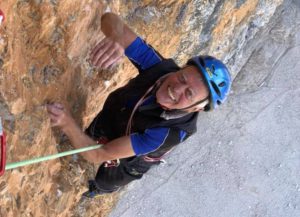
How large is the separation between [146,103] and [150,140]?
0.98ft

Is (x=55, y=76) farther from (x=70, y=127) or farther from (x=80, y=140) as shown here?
(x=80, y=140)

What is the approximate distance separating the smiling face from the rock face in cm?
85

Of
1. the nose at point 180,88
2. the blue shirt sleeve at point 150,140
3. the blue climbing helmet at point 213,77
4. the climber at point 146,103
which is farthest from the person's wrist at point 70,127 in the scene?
the blue climbing helmet at point 213,77

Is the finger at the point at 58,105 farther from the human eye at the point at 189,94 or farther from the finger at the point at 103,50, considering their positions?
the human eye at the point at 189,94

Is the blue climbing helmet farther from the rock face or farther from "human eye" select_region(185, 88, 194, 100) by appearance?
the rock face

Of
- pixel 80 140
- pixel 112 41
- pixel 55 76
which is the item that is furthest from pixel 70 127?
pixel 112 41

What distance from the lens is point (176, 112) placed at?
3076mm

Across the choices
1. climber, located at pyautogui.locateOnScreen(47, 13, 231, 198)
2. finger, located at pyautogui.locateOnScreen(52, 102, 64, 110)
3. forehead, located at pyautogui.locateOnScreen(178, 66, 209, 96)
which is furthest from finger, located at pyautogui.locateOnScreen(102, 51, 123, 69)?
forehead, located at pyautogui.locateOnScreen(178, 66, 209, 96)

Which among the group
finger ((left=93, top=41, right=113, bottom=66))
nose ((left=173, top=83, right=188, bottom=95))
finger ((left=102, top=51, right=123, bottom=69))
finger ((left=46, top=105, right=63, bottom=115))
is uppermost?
finger ((left=46, top=105, right=63, bottom=115))

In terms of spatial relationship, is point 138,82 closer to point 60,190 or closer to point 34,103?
point 34,103

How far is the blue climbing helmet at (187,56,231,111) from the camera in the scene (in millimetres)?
3086

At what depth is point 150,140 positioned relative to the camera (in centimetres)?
312

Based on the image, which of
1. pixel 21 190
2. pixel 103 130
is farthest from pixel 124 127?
pixel 21 190

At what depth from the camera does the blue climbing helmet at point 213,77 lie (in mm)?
3086
